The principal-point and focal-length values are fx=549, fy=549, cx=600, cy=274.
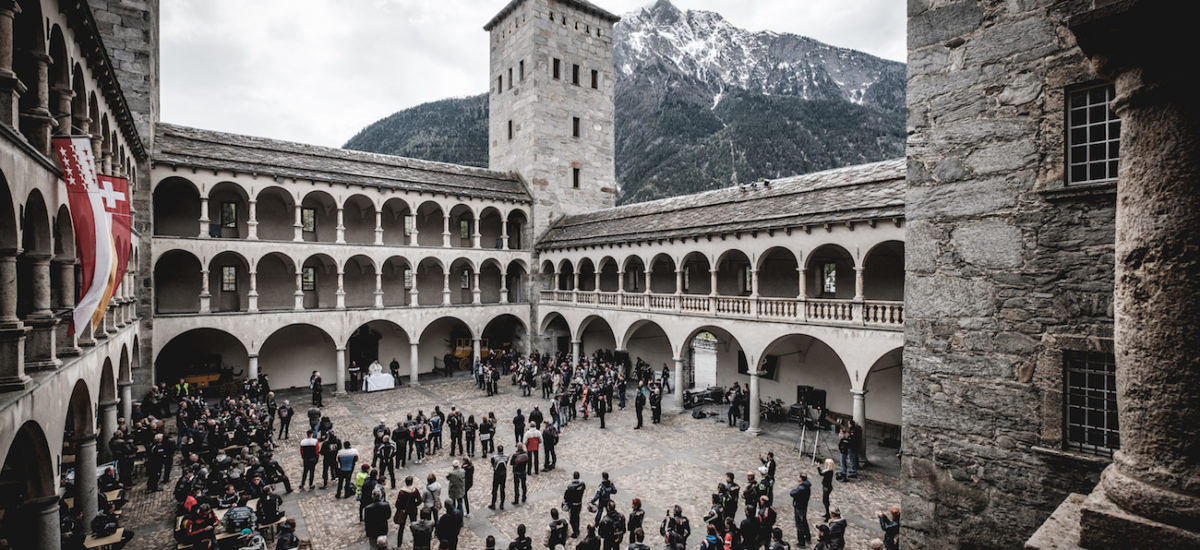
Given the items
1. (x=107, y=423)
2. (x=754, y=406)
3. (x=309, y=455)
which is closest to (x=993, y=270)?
(x=309, y=455)

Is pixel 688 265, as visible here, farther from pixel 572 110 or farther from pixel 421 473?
pixel 421 473

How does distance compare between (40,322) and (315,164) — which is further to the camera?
(315,164)

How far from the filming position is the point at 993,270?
4.67m

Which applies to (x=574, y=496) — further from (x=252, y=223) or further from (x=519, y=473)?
(x=252, y=223)

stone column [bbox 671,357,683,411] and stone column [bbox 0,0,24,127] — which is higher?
stone column [bbox 0,0,24,127]

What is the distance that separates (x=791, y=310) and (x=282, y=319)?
20709mm

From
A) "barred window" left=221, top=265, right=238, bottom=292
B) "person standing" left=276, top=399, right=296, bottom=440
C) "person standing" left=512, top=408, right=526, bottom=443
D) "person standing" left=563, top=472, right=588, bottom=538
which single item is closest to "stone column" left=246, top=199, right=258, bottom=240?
"barred window" left=221, top=265, right=238, bottom=292

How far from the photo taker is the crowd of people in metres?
8.85

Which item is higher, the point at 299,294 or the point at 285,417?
the point at 299,294

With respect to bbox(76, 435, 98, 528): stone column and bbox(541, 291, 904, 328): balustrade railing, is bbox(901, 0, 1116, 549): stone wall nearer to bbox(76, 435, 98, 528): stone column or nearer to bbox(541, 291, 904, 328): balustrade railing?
bbox(541, 291, 904, 328): balustrade railing

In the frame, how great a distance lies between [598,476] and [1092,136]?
491 inches

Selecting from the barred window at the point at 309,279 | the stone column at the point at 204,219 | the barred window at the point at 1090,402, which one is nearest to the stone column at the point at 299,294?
the barred window at the point at 309,279

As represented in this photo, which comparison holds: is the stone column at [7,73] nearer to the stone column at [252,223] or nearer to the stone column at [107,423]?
the stone column at [107,423]

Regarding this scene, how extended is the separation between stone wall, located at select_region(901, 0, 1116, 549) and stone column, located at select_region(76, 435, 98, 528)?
12.8m
